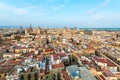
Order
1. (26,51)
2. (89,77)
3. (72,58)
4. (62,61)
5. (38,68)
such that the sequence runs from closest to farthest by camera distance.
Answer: (89,77) → (38,68) → (62,61) → (72,58) → (26,51)

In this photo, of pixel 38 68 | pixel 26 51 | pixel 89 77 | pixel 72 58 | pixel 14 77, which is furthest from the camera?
pixel 26 51

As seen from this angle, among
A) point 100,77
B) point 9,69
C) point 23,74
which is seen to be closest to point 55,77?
point 23,74

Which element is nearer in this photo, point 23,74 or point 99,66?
point 23,74

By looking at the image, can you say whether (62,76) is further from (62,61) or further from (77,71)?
(62,61)

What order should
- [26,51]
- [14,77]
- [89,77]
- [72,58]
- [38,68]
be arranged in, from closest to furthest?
1. [89,77]
2. [14,77]
3. [38,68]
4. [72,58]
5. [26,51]

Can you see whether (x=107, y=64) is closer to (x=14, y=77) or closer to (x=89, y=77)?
(x=89, y=77)

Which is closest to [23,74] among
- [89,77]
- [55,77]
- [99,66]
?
[55,77]

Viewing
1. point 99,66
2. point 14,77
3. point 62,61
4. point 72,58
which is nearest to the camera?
point 14,77

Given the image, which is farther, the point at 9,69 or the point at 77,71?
the point at 9,69
